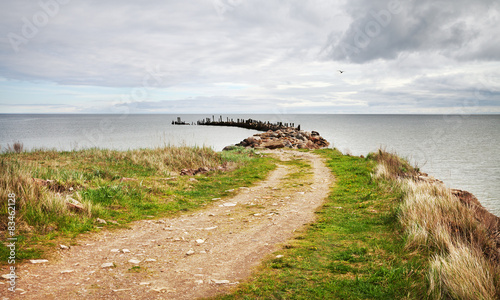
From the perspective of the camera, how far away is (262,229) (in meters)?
8.25

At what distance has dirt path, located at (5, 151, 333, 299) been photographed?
484 centimetres

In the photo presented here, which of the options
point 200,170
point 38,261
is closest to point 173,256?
point 38,261

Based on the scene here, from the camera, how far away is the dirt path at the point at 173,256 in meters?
4.84

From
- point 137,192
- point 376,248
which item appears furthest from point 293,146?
point 376,248

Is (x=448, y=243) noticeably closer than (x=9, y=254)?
No

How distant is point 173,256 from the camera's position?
641 centimetres

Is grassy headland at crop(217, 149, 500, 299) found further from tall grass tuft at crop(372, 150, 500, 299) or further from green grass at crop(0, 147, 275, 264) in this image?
green grass at crop(0, 147, 275, 264)

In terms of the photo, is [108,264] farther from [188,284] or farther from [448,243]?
[448,243]

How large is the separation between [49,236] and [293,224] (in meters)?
6.10

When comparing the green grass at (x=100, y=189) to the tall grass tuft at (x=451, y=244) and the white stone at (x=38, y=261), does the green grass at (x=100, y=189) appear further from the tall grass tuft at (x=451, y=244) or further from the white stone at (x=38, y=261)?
the tall grass tuft at (x=451, y=244)

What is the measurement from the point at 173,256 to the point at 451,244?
5.58 m

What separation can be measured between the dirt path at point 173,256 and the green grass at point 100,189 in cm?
72

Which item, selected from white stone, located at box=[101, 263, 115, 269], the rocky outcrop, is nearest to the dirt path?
white stone, located at box=[101, 263, 115, 269]

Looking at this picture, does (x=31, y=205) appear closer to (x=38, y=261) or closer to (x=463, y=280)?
(x=38, y=261)
